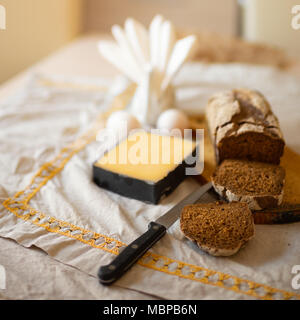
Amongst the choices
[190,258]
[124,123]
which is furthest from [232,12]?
[190,258]

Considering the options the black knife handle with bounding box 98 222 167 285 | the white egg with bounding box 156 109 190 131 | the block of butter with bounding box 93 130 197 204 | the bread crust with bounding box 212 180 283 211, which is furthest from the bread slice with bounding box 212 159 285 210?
the white egg with bounding box 156 109 190 131

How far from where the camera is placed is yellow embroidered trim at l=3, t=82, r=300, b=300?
837 mm

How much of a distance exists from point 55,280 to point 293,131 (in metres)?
1.12

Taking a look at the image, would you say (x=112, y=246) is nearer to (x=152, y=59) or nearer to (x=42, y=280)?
(x=42, y=280)

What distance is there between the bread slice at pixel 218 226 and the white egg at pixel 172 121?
0.50 meters

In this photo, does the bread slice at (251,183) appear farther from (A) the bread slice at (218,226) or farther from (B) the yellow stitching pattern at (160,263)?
(B) the yellow stitching pattern at (160,263)

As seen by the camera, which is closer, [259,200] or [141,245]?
[141,245]

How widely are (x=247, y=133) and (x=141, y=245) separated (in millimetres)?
522

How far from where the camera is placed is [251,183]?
1085 mm

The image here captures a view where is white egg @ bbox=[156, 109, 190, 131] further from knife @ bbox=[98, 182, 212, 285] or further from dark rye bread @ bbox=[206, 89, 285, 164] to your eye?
knife @ bbox=[98, 182, 212, 285]

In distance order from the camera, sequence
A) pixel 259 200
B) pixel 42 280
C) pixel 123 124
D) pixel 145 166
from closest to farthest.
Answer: pixel 42 280
pixel 259 200
pixel 145 166
pixel 123 124

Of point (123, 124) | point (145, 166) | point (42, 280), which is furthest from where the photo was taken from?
point (123, 124)

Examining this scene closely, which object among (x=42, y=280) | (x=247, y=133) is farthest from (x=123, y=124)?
(x=42, y=280)

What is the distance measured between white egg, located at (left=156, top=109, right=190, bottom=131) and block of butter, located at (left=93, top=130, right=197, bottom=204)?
198mm
